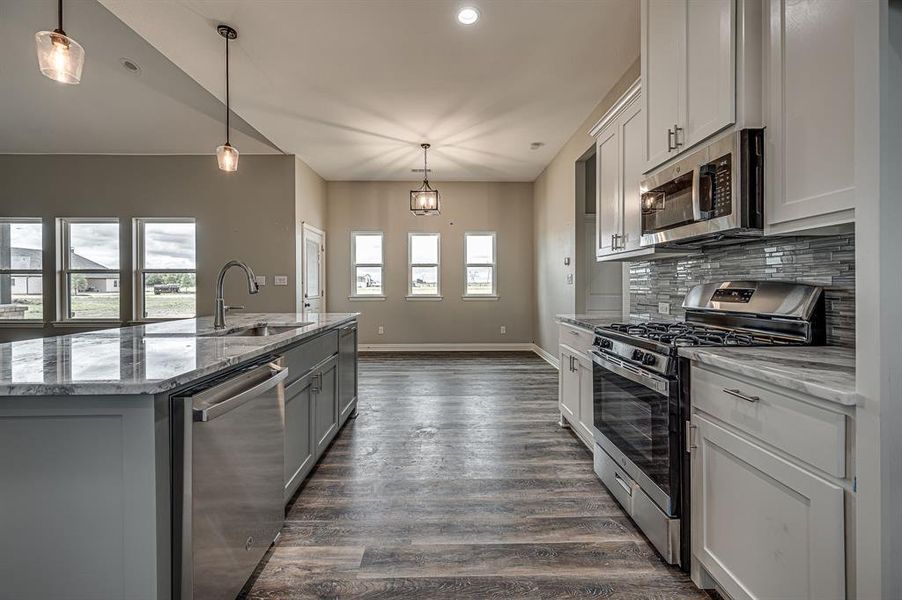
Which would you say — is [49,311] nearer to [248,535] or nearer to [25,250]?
[25,250]

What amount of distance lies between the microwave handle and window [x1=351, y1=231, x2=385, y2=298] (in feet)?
19.3

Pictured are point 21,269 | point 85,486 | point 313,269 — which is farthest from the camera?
point 313,269

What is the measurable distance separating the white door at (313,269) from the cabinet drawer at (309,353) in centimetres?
351

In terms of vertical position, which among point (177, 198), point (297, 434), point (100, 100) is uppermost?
point (100, 100)

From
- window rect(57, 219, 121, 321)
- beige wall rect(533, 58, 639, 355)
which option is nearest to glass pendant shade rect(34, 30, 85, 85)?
beige wall rect(533, 58, 639, 355)

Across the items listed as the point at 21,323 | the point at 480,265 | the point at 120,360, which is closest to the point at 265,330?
the point at 120,360

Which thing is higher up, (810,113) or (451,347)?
(810,113)

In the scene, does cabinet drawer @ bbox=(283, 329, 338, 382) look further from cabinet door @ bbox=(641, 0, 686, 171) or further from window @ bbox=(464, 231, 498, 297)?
window @ bbox=(464, 231, 498, 297)

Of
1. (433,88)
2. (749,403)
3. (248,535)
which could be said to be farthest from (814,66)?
(433,88)

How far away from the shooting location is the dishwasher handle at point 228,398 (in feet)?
4.10

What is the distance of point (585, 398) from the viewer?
2773 millimetres

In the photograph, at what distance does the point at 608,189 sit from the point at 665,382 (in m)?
1.87

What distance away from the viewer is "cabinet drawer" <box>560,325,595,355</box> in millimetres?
2650

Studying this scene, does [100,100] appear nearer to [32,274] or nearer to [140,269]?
[140,269]
